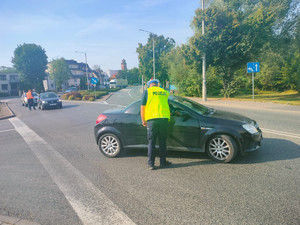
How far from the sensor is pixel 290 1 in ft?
78.8

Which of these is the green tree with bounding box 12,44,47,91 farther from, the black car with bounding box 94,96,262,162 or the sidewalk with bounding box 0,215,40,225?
the sidewalk with bounding box 0,215,40,225

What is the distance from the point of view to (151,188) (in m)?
3.85

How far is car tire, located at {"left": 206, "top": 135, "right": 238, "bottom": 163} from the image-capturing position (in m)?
4.74

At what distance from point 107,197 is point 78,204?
432 mm

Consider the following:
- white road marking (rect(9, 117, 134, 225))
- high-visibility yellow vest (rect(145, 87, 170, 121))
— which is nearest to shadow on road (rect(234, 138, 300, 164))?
high-visibility yellow vest (rect(145, 87, 170, 121))

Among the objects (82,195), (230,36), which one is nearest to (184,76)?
(230,36)

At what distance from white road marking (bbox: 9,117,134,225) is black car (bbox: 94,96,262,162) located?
3.79ft

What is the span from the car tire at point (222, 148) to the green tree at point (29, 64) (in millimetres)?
72116

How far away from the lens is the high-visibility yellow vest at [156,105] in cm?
456

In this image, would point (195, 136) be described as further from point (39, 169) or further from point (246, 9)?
point (246, 9)

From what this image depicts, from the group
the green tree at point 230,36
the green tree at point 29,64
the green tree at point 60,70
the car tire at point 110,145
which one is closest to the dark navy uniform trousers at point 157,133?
the car tire at point 110,145

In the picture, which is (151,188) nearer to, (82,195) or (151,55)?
(82,195)

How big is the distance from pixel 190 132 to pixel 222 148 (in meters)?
0.73

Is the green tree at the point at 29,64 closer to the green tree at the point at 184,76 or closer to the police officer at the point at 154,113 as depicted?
the green tree at the point at 184,76
